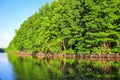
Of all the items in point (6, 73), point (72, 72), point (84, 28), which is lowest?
point (72, 72)

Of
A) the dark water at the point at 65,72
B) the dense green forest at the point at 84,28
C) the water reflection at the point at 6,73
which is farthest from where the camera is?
the dense green forest at the point at 84,28

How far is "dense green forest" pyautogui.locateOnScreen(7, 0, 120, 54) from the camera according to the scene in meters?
65.6

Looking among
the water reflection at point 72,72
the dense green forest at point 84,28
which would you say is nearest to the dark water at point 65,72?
the water reflection at point 72,72

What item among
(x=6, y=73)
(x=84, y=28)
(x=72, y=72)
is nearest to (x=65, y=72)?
(x=72, y=72)

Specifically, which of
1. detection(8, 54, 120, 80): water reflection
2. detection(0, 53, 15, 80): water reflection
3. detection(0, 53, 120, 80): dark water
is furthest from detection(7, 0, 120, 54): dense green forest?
detection(0, 53, 15, 80): water reflection

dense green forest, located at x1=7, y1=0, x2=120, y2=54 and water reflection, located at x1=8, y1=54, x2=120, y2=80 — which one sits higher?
dense green forest, located at x1=7, y1=0, x2=120, y2=54

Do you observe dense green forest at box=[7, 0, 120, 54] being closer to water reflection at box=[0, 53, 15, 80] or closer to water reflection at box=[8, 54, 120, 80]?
water reflection at box=[8, 54, 120, 80]

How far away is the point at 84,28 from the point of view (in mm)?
70125

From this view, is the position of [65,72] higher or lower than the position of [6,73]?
lower

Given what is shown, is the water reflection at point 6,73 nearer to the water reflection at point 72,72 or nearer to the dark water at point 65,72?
the dark water at point 65,72

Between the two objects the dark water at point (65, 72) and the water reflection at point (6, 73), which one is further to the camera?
the water reflection at point (6, 73)

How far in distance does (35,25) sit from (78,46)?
38.8 meters

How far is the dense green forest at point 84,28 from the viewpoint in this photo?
6556cm

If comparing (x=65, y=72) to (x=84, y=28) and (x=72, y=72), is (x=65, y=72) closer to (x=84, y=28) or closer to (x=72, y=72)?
(x=72, y=72)
